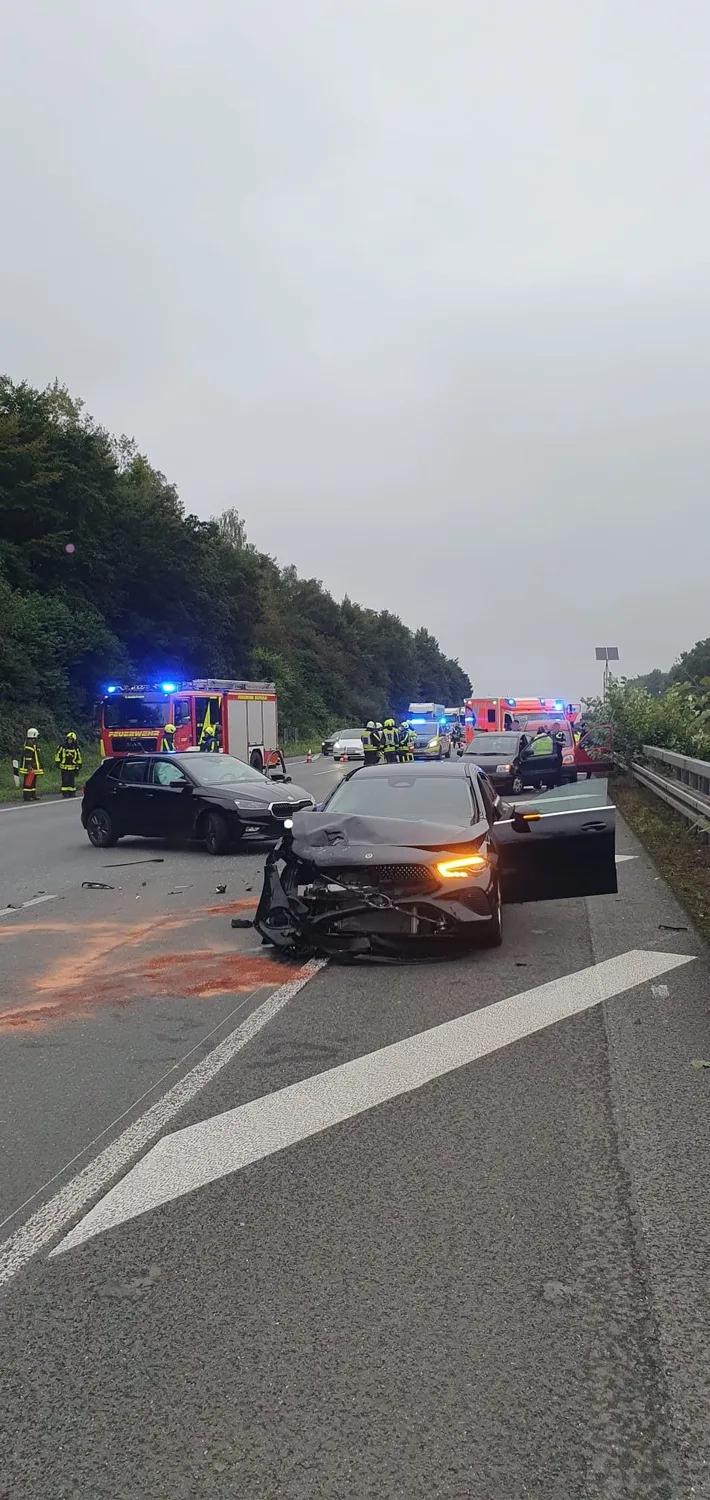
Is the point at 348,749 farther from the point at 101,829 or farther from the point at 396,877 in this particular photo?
the point at 396,877

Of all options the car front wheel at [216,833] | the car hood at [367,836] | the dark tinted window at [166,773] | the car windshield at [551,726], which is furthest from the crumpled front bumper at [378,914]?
the car windshield at [551,726]

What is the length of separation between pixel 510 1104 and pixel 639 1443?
7.46ft

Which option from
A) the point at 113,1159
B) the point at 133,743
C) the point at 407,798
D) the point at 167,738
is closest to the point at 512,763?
the point at 167,738

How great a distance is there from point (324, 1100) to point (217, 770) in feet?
36.3

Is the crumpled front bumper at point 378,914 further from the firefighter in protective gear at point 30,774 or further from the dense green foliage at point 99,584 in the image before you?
the dense green foliage at point 99,584

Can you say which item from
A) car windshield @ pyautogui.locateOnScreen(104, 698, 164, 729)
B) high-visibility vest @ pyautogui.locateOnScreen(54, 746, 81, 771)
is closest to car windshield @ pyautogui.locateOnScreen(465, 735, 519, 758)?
car windshield @ pyautogui.locateOnScreen(104, 698, 164, 729)

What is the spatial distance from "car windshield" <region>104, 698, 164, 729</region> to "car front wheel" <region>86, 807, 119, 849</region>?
399 inches

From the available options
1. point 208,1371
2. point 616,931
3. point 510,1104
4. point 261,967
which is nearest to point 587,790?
point 616,931

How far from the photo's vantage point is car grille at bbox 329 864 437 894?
7617 millimetres

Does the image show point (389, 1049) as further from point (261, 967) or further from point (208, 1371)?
point (208, 1371)

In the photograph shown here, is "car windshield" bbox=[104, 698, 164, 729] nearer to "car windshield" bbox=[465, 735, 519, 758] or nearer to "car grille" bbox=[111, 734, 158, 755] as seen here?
"car grille" bbox=[111, 734, 158, 755]

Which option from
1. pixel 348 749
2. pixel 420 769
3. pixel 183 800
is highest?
pixel 420 769

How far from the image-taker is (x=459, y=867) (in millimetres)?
7656

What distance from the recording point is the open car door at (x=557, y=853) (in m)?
8.46
